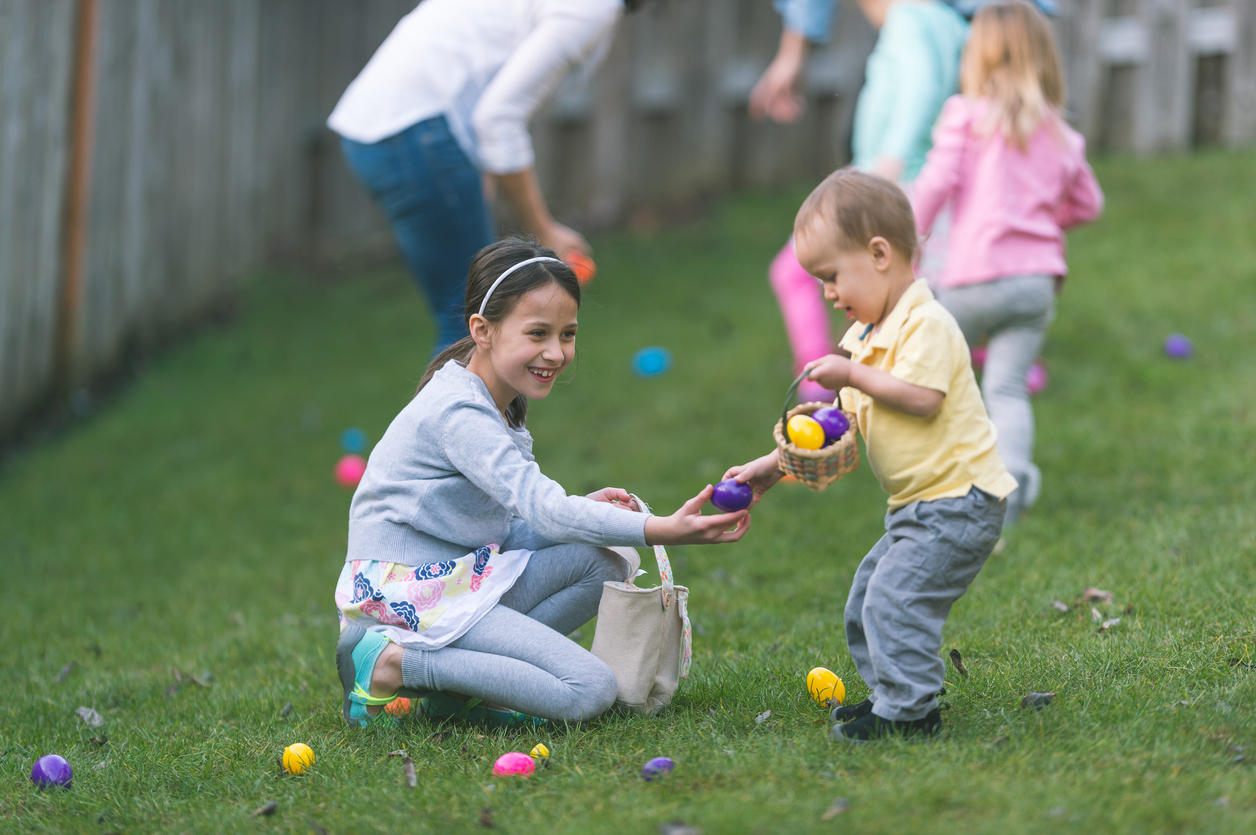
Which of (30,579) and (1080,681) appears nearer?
(1080,681)

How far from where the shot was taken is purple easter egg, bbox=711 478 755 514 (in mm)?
2811

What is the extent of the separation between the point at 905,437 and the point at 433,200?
212 centimetres

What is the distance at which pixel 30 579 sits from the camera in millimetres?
5145

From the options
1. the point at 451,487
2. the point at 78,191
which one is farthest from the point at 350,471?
the point at 451,487

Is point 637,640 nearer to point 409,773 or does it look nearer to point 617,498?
point 617,498

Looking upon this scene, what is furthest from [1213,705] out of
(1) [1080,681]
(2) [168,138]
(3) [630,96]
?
(3) [630,96]

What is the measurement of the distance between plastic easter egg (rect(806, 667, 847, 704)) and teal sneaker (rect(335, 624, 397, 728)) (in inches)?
41.1

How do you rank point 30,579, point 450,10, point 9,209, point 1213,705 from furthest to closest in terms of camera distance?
point 9,209
point 30,579
point 450,10
point 1213,705

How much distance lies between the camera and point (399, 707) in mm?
3248

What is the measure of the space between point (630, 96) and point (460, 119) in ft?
21.0

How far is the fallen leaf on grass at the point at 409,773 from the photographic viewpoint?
2.69 metres

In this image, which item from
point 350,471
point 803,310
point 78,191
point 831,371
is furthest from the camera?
point 78,191

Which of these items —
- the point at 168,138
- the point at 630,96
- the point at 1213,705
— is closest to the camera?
the point at 1213,705

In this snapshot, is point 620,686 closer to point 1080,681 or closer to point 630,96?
point 1080,681
